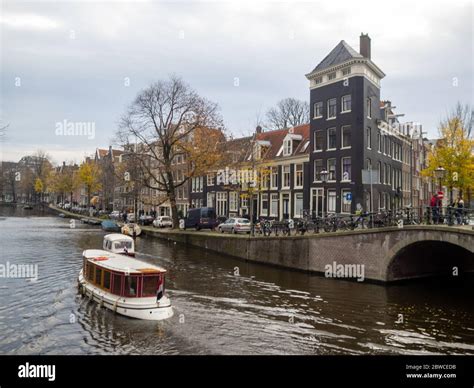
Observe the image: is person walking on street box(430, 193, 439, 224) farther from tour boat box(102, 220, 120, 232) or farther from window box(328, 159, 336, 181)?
tour boat box(102, 220, 120, 232)

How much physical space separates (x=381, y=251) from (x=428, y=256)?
4.20m

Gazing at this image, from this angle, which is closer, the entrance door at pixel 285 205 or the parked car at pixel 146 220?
the entrance door at pixel 285 205

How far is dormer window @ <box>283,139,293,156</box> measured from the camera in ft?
150

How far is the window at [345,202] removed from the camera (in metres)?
37.4

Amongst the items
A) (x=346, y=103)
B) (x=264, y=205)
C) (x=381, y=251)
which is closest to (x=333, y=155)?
(x=346, y=103)

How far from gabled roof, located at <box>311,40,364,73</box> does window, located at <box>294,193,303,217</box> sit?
1232 cm

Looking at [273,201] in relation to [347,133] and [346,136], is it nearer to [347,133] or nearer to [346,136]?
[346,136]

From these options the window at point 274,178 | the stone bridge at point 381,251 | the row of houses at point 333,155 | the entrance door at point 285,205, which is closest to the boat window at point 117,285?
the stone bridge at point 381,251

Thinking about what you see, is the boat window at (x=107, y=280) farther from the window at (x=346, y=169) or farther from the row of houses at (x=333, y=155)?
the window at (x=346, y=169)

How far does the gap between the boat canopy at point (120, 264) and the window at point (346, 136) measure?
940 inches

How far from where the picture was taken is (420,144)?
5925 centimetres

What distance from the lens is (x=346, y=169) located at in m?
38.5
